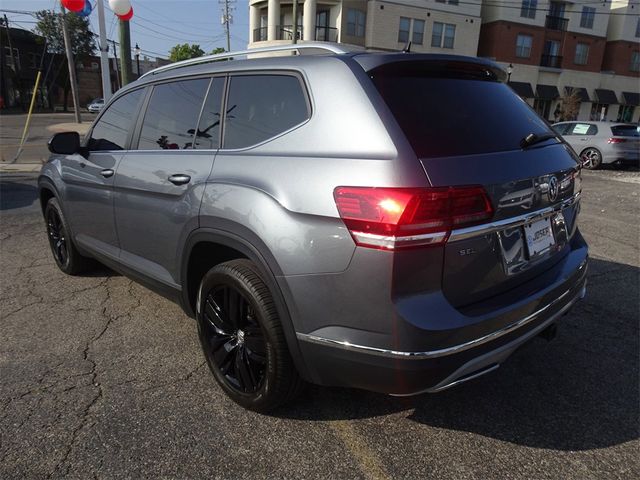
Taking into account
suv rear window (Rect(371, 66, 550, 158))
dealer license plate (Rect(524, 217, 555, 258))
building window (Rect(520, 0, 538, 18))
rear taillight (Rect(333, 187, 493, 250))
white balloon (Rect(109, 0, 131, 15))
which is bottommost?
dealer license plate (Rect(524, 217, 555, 258))

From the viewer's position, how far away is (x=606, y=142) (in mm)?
15273

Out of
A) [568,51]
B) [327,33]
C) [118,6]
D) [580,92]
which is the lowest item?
[580,92]

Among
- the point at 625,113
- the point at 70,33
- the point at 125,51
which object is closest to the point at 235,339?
the point at 125,51

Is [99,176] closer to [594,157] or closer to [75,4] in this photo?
[75,4]

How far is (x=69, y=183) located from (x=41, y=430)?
229cm

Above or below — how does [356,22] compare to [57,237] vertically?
above

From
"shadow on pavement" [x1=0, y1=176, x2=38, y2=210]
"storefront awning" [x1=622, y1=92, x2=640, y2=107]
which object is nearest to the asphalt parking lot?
"shadow on pavement" [x1=0, y1=176, x2=38, y2=210]

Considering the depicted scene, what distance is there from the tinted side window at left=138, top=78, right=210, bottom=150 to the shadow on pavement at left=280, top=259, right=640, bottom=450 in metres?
1.73

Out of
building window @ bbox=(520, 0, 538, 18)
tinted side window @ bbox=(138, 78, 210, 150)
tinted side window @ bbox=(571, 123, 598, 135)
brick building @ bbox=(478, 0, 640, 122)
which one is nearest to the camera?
tinted side window @ bbox=(138, 78, 210, 150)

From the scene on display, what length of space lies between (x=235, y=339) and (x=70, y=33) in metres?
60.0

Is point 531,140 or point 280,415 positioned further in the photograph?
point 280,415

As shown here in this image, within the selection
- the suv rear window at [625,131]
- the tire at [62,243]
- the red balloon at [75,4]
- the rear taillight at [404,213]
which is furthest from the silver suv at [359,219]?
the suv rear window at [625,131]

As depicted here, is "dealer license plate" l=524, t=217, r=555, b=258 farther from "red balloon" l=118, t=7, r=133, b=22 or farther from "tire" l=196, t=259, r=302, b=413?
"red balloon" l=118, t=7, r=133, b=22

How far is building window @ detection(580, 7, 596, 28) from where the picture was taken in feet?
139
